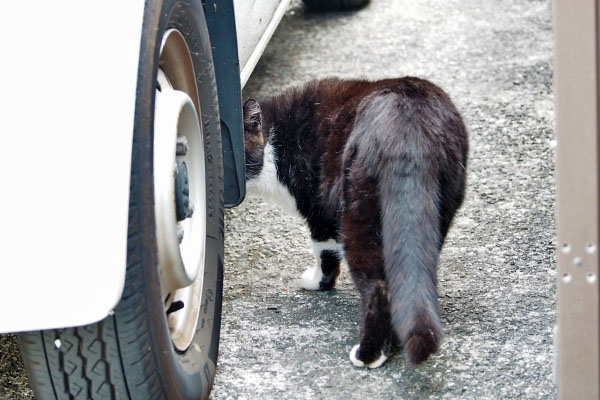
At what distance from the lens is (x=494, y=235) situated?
3734 millimetres

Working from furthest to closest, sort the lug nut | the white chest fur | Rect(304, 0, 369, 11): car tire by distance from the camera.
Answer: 1. Rect(304, 0, 369, 11): car tire
2. the white chest fur
3. the lug nut

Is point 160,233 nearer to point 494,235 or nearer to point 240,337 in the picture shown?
point 240,337

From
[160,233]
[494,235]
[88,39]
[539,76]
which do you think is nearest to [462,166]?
[494,235]

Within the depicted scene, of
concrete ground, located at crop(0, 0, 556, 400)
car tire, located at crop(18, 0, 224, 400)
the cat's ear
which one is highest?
car tire, located at crop(18, 0, 224, 400)

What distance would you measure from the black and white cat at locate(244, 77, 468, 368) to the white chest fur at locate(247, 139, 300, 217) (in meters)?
0.05

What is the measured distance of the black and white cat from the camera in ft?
8.63

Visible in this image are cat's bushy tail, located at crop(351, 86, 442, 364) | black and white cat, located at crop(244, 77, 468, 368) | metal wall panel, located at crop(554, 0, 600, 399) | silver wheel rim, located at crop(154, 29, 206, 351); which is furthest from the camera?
black and white cat, located at crop(244, 77, 468, 368)

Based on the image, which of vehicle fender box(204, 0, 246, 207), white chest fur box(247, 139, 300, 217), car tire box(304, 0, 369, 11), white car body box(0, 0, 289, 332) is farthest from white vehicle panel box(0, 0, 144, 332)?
car tire box(304, 0, 369, 11)

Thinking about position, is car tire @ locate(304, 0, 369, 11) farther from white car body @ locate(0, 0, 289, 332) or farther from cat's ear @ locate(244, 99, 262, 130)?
white car body @ locate(0, 0, 289, 332)

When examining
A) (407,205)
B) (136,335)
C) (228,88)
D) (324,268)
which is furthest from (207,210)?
(324,268)

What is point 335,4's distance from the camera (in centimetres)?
648

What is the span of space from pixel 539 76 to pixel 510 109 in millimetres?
486

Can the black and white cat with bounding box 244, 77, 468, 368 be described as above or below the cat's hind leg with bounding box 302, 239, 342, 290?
above

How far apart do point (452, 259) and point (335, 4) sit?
3.34m
